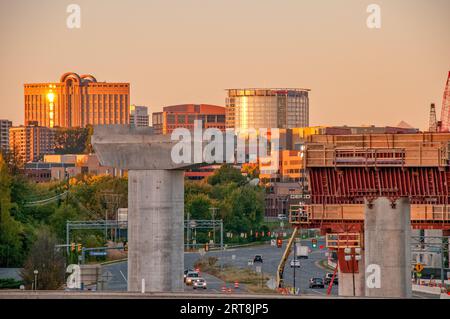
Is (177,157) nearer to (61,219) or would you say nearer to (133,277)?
(133,277)

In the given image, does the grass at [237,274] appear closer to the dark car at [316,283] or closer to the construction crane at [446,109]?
the dark car at [316,283]

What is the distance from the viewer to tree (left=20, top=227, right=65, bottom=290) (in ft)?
342

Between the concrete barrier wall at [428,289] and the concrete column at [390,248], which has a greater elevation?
the concrete column at [390,248]

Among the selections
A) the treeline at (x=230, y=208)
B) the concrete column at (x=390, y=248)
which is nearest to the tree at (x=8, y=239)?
the treeline at (x=230, y=208)

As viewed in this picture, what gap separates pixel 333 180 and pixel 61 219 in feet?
244

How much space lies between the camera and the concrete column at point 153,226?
75250 mm

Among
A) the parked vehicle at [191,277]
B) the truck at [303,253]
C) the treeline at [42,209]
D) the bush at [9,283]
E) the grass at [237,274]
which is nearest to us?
the bush at [9,283]

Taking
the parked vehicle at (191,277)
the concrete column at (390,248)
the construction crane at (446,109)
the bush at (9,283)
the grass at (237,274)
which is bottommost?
the grass at (237,274)

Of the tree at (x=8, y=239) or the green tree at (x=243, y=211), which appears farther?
the green tree at (x=243, y=211)

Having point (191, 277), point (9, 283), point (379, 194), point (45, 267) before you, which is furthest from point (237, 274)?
point (379, 194)

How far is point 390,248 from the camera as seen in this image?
215 feet

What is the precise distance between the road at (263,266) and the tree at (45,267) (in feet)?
18.6

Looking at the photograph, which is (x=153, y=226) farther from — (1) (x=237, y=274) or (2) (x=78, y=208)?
(2) (x=78, y=208)

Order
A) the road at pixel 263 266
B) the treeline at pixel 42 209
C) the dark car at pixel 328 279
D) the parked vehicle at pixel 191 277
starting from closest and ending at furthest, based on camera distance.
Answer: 1. the parked vehicle at pixel 191 277
2. the road at pixel 263 266
3. the treeline at pixel 42 209
4. the dark car at pixel 328 279
